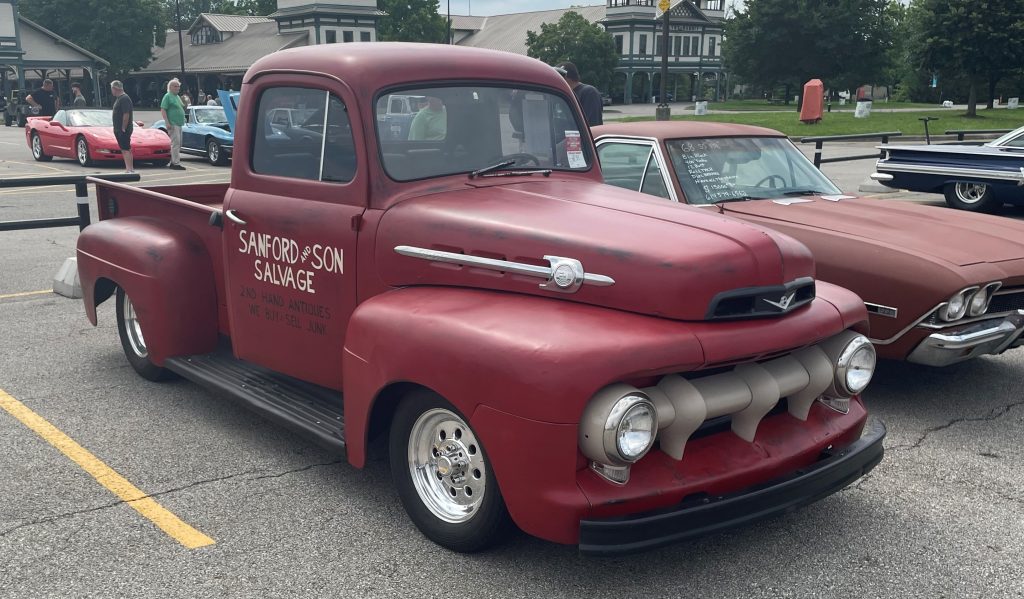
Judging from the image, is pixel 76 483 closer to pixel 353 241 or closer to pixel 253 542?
pixel 253 542

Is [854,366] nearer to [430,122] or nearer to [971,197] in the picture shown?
[430,122]

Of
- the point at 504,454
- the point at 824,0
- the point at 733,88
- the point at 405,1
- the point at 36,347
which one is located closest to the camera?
the point at 504,454

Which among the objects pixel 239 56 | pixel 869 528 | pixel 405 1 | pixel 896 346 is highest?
pixel 405 1

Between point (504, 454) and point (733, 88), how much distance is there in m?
105

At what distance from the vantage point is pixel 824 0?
5697cm

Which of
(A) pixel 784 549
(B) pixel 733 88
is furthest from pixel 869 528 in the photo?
(B) pixel 733 88

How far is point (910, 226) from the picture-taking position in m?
5.95

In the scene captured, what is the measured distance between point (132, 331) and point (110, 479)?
171 cm

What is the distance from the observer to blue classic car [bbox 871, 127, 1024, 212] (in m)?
12.2

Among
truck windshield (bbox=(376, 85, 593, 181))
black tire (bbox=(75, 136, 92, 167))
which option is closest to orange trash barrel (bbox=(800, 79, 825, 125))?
black tire (bbox=(75, 136, 92, 167))

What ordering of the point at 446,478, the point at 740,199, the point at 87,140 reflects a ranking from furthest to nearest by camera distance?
the point at 87,140
the point at 740,199
the point at 446,478

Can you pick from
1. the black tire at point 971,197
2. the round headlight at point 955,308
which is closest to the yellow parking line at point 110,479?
the round headlight at point 955,308

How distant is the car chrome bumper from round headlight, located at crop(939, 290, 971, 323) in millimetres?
1818

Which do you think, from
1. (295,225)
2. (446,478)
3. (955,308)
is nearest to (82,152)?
(295,225)
